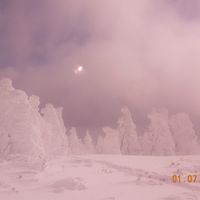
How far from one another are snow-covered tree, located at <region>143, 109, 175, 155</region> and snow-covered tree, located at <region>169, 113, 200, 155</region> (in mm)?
1862

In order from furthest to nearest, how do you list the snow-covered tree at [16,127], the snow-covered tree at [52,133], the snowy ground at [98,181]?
the snow-covered tree at [52,133], the snow-covered tree at [16,127], the snowy ground at [98,181]

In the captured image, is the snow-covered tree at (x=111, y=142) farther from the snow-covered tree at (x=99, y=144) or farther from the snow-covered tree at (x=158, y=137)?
the snow-covered tree at (x=99, y=144)

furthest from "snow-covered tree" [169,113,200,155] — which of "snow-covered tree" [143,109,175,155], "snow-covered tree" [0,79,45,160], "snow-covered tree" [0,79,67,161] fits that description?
"snow-covered tree" [0,79,45,160]

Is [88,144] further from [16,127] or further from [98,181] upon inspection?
[98,181]

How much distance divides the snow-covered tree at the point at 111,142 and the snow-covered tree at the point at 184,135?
42.0ft

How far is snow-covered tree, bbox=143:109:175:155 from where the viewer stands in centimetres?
6738

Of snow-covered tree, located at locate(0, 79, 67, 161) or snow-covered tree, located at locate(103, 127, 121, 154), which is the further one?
snow-covered tree, located at locate(103, 127, 121, 154)

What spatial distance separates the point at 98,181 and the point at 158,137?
4997cm

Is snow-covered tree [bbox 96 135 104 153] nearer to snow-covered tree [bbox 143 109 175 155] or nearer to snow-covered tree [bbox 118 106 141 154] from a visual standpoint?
snow-covered tree [bbox 118 106 141 154]
